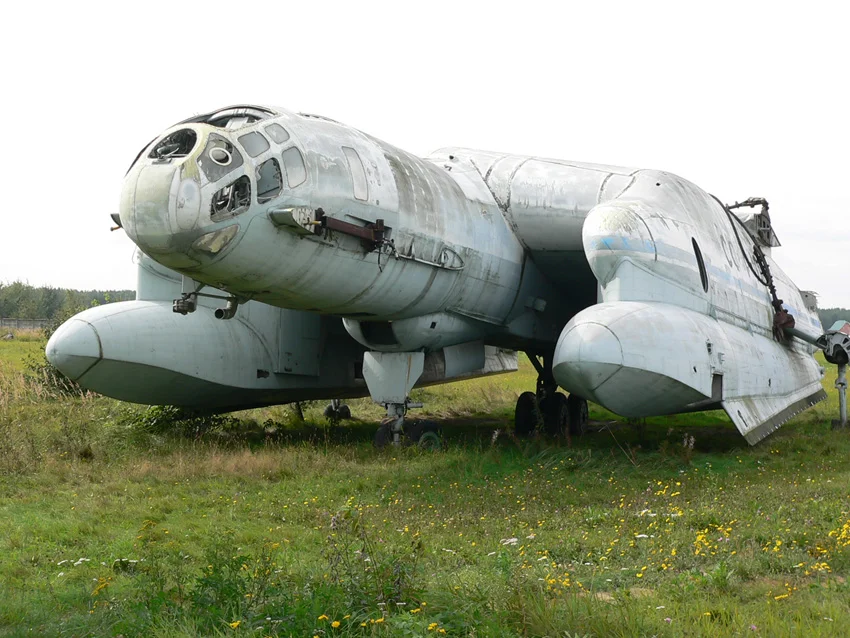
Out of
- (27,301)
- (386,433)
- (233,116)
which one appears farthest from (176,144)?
(27,301)

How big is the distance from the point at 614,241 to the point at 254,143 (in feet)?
16.2

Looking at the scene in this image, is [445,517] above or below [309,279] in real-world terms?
below

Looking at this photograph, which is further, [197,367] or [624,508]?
[197,367]

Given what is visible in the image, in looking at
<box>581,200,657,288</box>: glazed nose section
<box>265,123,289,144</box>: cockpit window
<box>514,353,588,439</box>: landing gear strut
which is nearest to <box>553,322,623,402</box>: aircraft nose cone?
<box>581,200,657,288</box>: glazed nose section

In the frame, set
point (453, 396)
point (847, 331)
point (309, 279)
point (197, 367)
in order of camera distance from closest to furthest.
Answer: point (309, 279), point (197, 367), point (847, 331), point (453, 396)

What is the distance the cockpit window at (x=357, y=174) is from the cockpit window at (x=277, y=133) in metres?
0.91

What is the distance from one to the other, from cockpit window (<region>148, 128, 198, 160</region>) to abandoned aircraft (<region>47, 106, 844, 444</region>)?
3 cm

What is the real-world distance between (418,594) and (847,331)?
1460 cm

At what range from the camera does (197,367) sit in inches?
528

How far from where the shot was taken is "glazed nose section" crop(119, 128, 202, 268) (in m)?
9.00

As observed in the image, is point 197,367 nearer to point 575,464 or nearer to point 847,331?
point 575,464

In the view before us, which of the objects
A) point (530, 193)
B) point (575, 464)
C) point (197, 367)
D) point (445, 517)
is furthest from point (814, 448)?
point (197, 367)

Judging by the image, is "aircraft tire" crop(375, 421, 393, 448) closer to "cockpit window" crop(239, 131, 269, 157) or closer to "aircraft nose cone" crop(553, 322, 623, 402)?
"aircraft nose cone" crop(553, 322, 623, 402)

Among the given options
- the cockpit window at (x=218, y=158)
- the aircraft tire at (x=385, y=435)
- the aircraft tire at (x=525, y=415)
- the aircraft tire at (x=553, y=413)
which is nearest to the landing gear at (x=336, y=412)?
the aircraft tire at (x=525, y=415)
